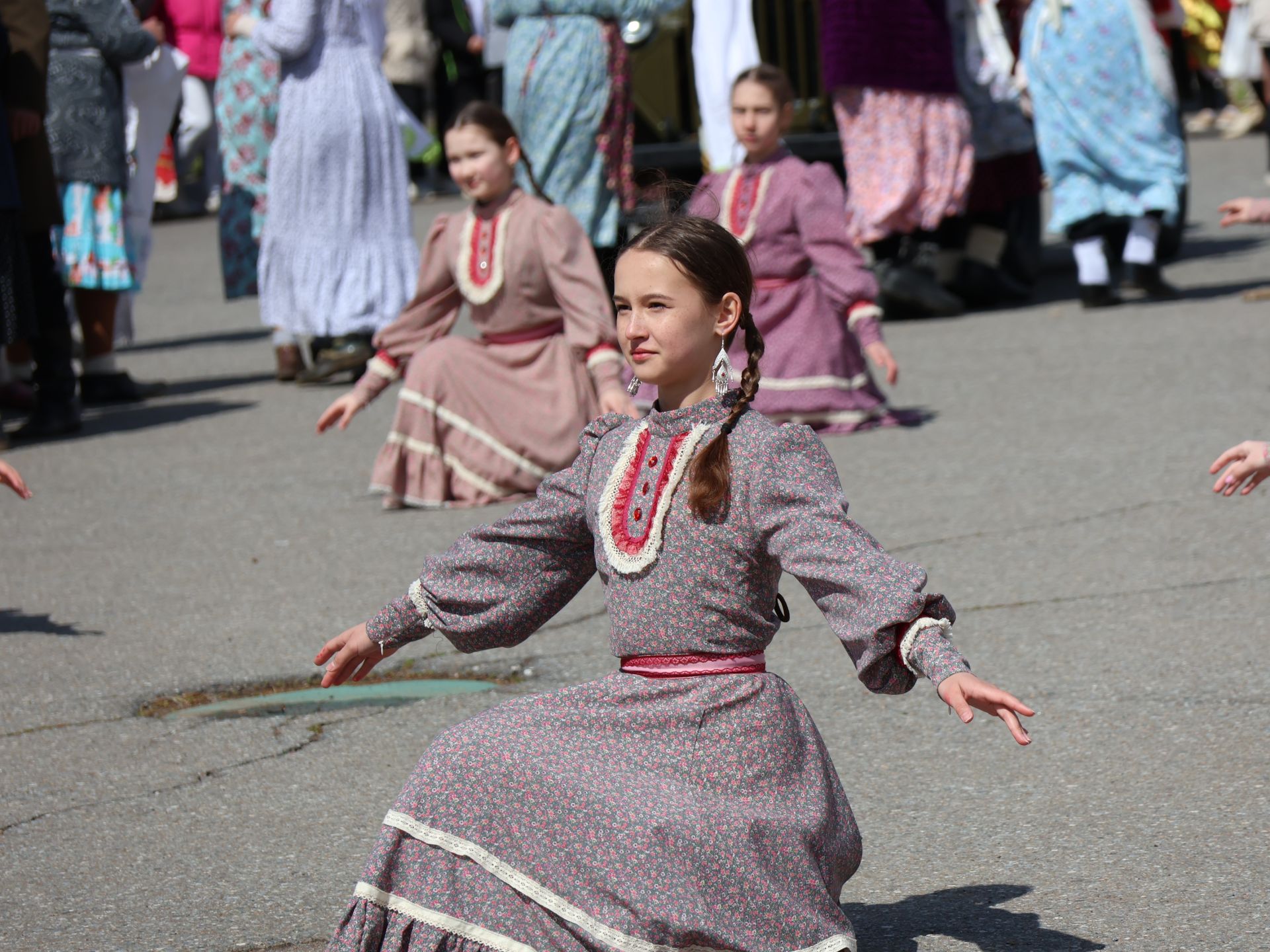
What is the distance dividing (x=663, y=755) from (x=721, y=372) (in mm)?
572

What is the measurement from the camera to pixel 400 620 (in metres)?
3.08

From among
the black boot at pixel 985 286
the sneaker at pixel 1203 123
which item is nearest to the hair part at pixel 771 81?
the black boot at pixel 985 286

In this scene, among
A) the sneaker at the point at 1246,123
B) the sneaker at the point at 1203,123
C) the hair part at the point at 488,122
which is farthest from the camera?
the sneaker at the point at 1203,123

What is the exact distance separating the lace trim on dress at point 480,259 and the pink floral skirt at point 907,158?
12.1 feet

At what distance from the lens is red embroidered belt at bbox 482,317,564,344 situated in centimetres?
673

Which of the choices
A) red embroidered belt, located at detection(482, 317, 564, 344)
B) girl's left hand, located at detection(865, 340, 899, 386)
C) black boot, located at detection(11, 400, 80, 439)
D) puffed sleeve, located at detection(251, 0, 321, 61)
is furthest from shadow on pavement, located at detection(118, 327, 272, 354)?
girl's left hand, located at detection(865, 340, 899, 386)

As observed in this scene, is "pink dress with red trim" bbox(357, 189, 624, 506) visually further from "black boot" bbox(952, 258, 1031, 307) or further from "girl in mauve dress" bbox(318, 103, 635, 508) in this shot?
"black boot" bbox(952, 258, 1031, 307)

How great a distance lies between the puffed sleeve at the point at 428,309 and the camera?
6539 millimetres

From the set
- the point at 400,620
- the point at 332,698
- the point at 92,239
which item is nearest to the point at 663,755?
the point at 400,620

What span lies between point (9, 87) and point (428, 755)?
5.69 metres

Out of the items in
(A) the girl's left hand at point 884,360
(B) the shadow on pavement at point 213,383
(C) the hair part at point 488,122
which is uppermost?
(C) the hair part at point 488,122

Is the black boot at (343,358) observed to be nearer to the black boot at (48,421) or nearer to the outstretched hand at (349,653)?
the black boot at (48,421)

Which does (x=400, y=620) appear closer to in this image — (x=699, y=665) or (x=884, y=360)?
(x=699, y=665)

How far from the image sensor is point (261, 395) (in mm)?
9312
